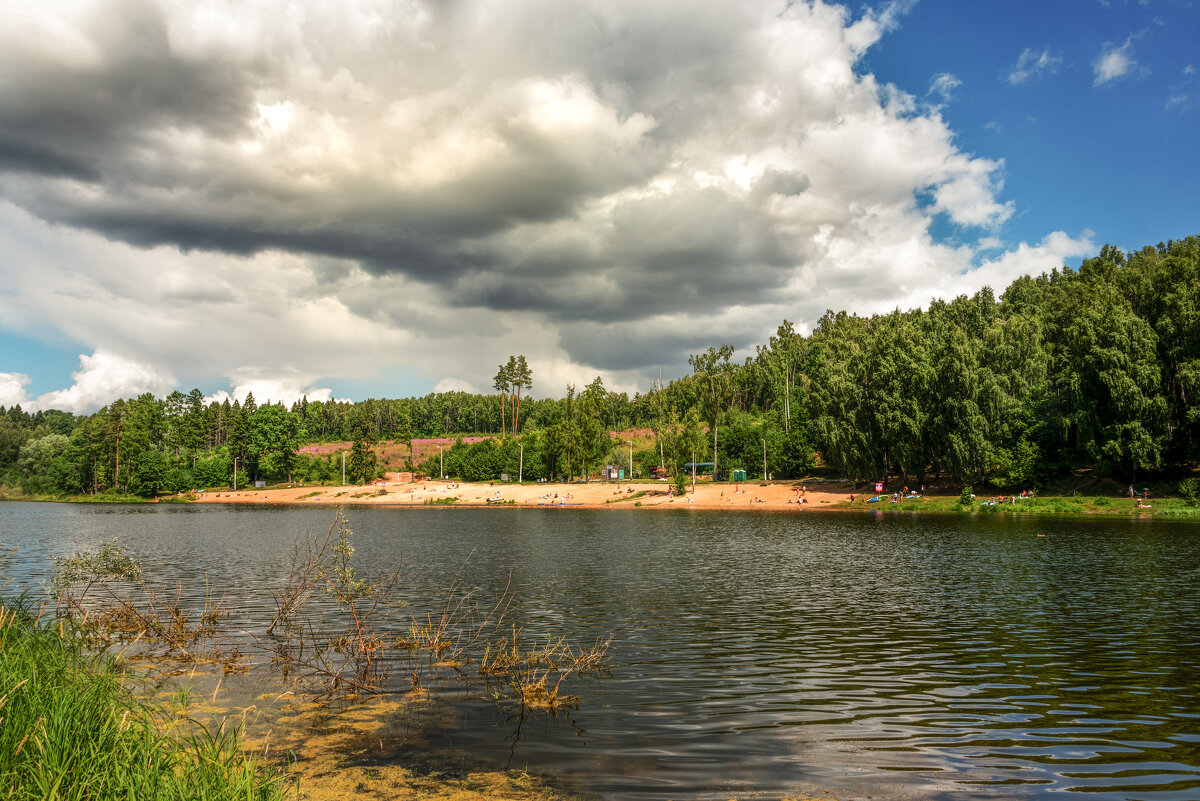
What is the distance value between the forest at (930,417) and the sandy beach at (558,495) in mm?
7262

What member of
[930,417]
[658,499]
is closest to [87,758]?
[930,417]

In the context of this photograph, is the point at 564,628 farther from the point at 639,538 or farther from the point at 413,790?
the point at 639,538

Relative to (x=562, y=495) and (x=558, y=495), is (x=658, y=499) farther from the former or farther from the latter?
(x=558, y=495)

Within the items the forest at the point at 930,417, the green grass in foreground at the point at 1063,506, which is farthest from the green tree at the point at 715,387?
the green grass in foreground at the point at 1063,506

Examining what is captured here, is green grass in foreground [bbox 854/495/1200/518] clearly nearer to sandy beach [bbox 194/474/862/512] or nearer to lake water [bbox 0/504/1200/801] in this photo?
sandy beach [bbox 194/474/862/512]

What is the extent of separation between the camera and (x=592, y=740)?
1398cm

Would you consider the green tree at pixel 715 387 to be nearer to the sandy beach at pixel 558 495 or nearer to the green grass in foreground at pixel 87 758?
the sandy beach at pixel 558 495

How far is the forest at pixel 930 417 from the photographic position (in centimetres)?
7662

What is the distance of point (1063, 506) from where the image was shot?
75438 mm

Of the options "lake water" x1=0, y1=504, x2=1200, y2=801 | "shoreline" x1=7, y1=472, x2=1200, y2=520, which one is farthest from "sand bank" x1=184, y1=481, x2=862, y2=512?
"lake water" x1=0, y1=504, x2=1200, y2=801

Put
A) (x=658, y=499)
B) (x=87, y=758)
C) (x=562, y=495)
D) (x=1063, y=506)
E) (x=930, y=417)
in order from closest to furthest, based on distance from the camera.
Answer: (x=87, y=758) → (x=1063, y=506) → (x=930, y=417) → (x=658, y=499) → (x=562, y=495)

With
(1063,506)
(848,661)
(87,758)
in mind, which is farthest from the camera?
(1063,506)

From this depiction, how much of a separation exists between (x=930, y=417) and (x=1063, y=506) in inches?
772

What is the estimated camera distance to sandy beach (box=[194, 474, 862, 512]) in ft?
342
